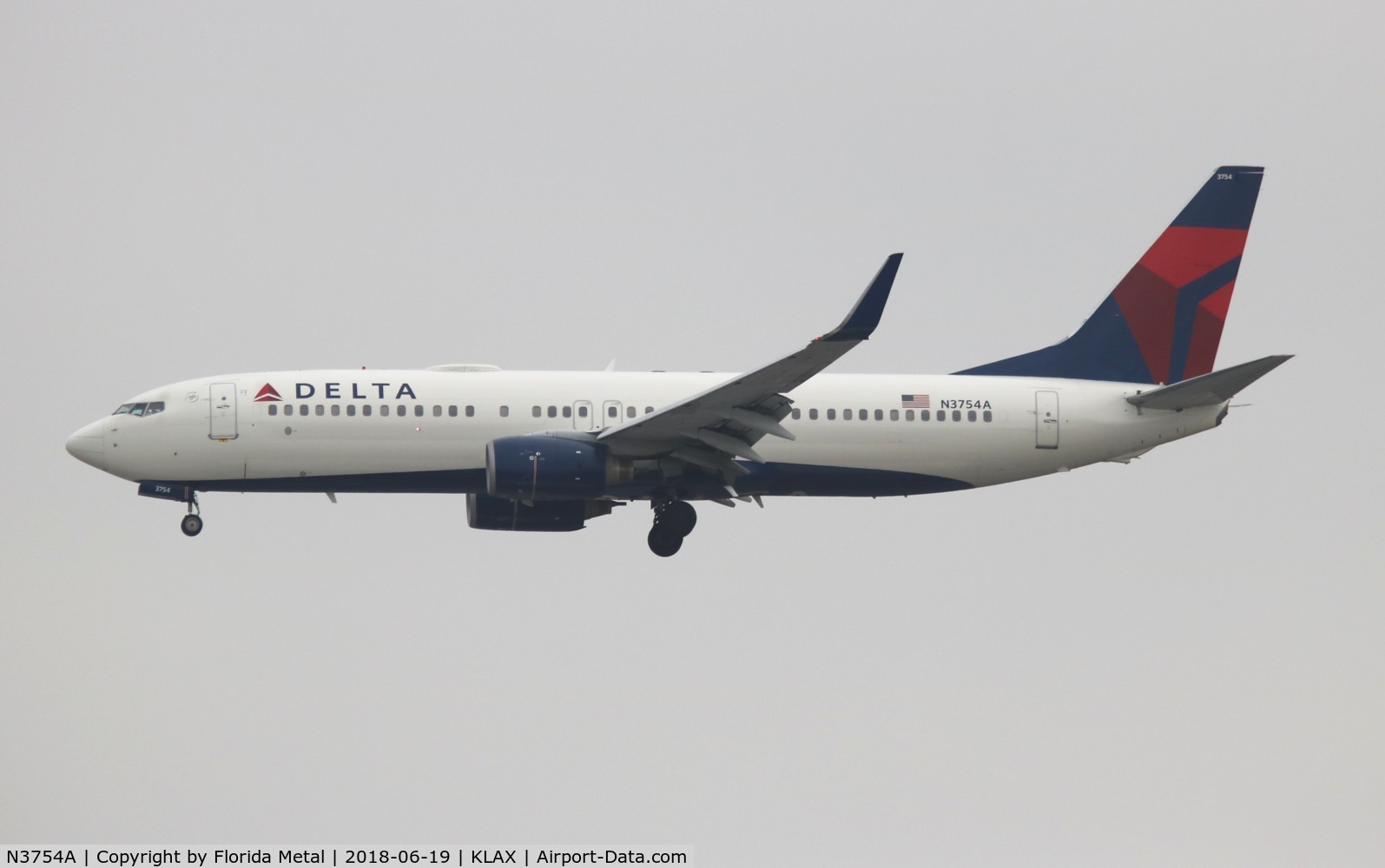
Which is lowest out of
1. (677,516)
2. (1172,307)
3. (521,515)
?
(677,516)

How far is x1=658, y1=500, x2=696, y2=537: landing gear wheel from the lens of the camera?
44.5m

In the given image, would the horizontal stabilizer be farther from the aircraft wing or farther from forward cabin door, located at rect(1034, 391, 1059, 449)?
the aircraft wing

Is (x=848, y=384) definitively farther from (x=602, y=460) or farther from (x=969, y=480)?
(x=602, y=460)

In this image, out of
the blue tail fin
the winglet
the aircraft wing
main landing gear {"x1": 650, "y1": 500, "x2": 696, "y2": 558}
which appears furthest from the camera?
the blue tail fin

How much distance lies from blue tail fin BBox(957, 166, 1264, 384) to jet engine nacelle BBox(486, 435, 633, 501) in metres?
10.7

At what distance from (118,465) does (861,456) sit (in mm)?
17130

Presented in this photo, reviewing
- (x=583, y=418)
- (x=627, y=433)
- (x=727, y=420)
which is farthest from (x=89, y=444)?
(x=727, y=420)

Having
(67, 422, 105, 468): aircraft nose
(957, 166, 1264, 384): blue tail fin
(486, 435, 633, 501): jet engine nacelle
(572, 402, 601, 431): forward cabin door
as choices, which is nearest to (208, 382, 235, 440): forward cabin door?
(67, 422, 105, 468): aircraft nose

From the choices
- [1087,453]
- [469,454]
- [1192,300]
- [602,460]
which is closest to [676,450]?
[602,460]

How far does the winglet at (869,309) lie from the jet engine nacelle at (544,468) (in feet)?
23.5

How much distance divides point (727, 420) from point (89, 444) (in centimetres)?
1480

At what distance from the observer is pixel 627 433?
41.7 meters

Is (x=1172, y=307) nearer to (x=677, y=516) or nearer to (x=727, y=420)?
(x=727, y=420)

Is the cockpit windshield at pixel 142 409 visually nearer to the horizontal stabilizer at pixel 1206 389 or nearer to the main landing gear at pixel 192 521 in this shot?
the main landing gear at pixel 192 521
